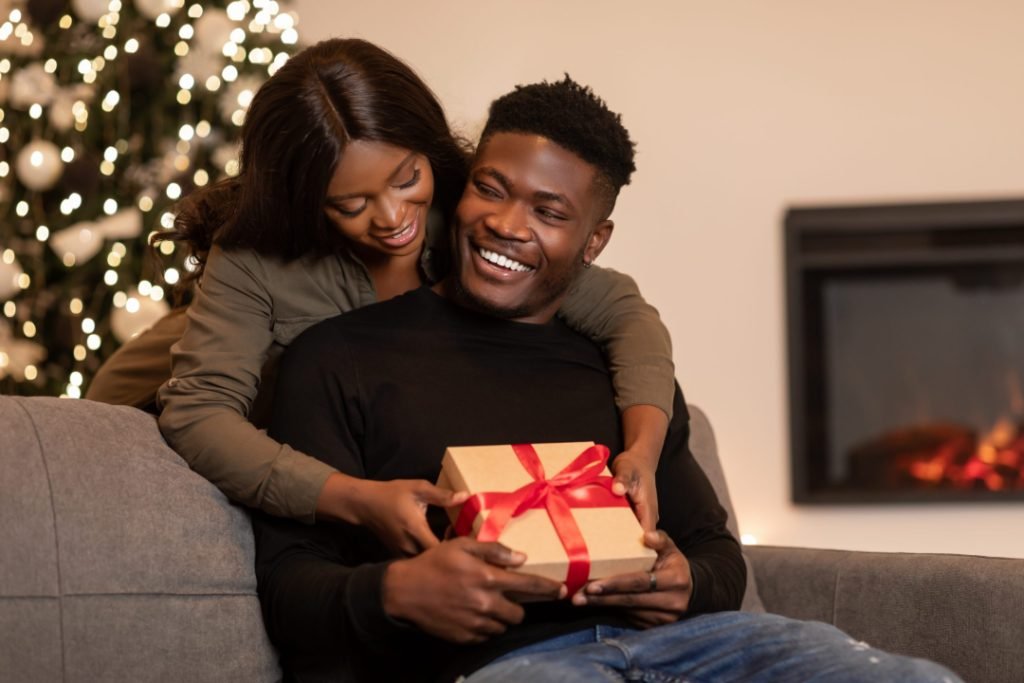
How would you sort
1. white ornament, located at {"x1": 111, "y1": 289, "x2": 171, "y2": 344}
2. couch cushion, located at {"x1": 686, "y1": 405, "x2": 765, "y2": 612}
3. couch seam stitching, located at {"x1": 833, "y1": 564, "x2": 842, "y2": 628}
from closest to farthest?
couch seam stitching, located at {"x1": 833, "y1": 564, "x2": 842, "y2": 628} < couch cushion, located at {"x1": 686, "y1": 405, "x2": 765, "y2": 612} < white ornament, located at {"x1": 111, "y1": 289, "x2": 171, "y2": 344}

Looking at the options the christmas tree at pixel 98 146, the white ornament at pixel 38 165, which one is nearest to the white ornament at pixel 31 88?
the christmas tree at pixel 98 146

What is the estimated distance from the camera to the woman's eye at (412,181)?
67.9 inches

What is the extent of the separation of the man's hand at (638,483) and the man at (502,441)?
7 cm

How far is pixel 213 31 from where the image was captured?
340cm

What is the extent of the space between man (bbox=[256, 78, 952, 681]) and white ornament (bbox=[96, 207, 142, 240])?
1801 mm

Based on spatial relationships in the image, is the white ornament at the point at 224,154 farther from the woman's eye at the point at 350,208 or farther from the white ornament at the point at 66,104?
the woman's eye at the point at 350,208

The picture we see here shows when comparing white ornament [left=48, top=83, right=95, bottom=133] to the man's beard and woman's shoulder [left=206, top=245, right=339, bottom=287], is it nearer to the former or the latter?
woman's shoulder [left=206, top=245, right=339, bottom=287]

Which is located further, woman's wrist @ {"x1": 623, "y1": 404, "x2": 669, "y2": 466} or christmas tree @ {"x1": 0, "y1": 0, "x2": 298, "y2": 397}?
christmas tree @ {"x1": 0, "y1": 0, "x2": 298, "y2": 397}

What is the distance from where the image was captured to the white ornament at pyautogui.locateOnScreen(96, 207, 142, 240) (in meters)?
3.33

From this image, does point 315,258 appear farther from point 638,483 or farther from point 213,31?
point 213,31

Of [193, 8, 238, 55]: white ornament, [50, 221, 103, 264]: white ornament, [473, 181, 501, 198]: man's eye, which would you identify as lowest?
[473, 181, 501, 198]: man's eye

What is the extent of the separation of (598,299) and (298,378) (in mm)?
508

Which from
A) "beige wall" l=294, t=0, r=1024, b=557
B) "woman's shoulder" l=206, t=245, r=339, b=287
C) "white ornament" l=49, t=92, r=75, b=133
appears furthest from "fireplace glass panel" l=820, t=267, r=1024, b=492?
"woman's shoulder" l=206, t=245, r=339, b=287

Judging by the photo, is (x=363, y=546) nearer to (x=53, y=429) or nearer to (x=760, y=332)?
(x=53, y=429)
